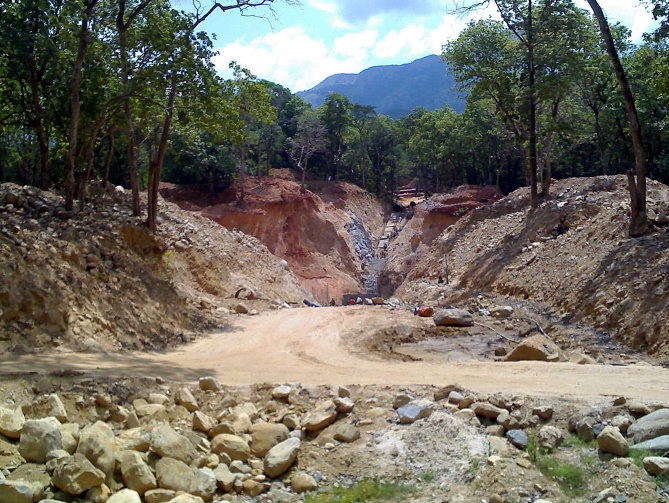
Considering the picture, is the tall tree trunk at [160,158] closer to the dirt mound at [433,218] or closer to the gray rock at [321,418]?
the gray rock at [321,418]

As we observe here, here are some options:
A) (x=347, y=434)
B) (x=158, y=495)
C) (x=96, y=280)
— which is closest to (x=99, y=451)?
(x=158, y=495)

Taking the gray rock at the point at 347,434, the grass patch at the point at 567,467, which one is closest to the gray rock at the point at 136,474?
the gray rock at the point at 347,434

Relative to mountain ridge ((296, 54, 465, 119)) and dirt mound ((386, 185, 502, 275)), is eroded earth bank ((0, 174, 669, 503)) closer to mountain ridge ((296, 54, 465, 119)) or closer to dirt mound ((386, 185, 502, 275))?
dirt mound ((386, 185, 502, 275))

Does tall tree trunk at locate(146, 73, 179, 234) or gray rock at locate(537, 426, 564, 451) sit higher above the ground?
tall tree trunk at locate(146, 73, 179, 234)

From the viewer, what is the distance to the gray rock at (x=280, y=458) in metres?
6.10

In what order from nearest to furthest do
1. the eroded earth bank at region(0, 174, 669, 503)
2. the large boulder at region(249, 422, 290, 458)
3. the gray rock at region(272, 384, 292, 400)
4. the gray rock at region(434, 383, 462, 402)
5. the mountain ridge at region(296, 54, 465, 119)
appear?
the eroded earth bank at region(0, 174, 669, 503) < the large boulder at region(249, 422, 290, 458) < the gray rock at region(434, 383, 462, 402) < the gray rock at region(272, 384, 292, 400) < the mountain ridge at region(296, 54, 465, 119)

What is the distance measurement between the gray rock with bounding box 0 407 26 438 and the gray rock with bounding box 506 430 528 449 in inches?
204

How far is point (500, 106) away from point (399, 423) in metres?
19.3

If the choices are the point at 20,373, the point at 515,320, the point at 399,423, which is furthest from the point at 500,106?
the point at 20,373

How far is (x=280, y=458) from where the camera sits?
6168 millimetres

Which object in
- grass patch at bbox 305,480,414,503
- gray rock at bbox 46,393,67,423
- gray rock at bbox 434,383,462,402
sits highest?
gray rock at bbox 46,393,67,423

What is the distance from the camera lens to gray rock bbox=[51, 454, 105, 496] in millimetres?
4961

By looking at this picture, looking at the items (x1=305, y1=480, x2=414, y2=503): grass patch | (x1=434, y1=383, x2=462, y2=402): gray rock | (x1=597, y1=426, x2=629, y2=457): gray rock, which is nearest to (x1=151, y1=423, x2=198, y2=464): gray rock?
(x1=305, y1=480, x2=414, y2=503): grass patch

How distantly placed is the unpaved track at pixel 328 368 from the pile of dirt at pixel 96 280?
799mm
